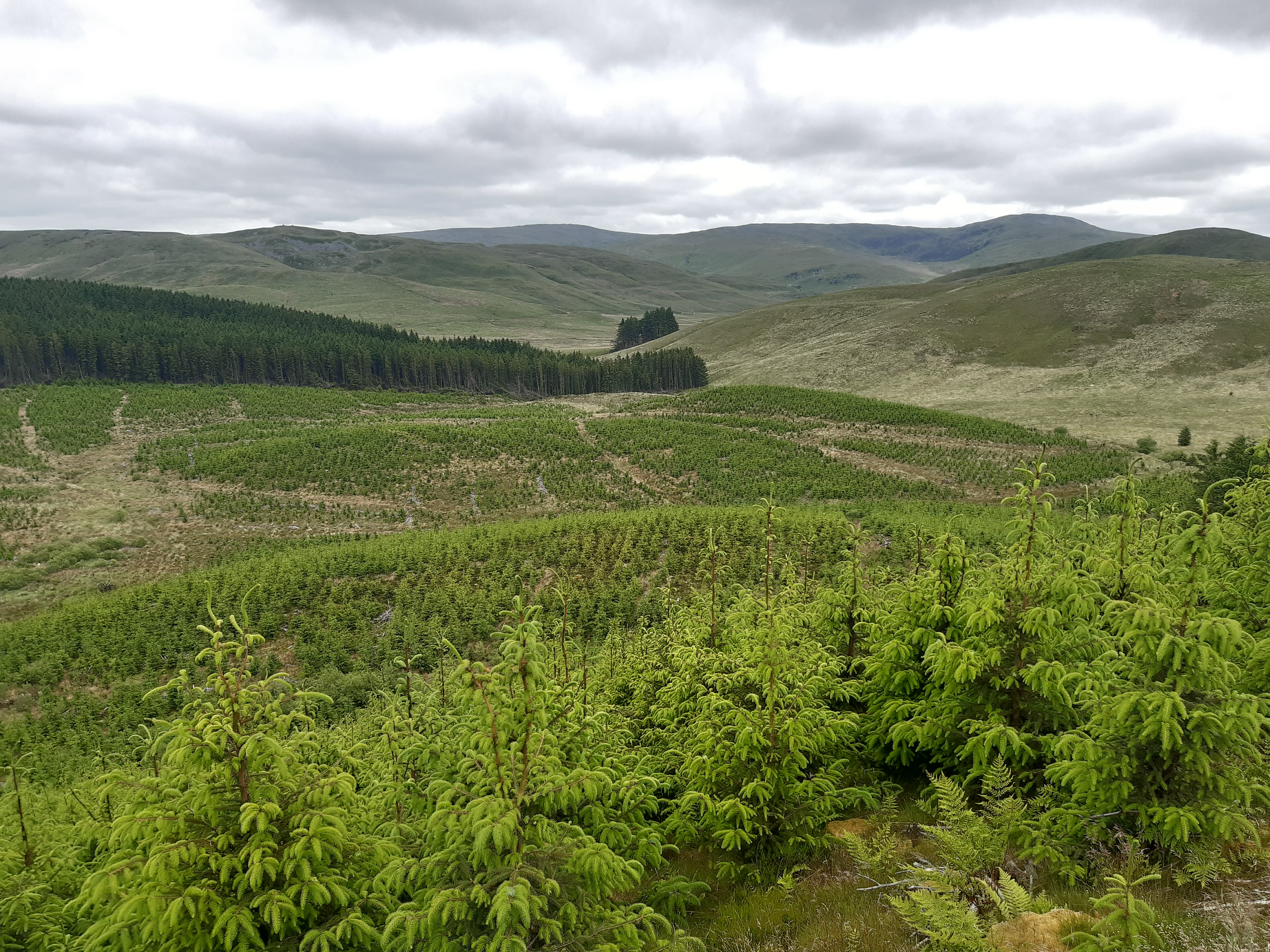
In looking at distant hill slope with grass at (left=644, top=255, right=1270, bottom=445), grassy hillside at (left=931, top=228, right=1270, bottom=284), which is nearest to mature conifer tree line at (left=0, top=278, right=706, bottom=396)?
distant hill slope with grass at (left=644, top=255, right=1270, bottom=445)

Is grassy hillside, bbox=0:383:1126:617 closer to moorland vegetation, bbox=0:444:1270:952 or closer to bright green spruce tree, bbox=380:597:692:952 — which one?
moorland vegetation, bbox=0:444:1270:952

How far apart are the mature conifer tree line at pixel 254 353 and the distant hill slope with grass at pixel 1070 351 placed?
19.9 metres

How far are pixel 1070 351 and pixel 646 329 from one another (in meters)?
84.1

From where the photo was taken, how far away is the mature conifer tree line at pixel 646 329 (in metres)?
135

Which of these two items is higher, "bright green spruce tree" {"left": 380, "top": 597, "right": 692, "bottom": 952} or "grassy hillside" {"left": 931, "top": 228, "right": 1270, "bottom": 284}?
"grassy hillside" {"left": 931, "top": 228, "right": 1270, "bottom": 284}

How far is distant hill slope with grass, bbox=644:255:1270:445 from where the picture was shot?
52.5 m

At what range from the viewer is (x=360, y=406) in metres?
63.4

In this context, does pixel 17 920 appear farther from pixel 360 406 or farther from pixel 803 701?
pixel 360 406

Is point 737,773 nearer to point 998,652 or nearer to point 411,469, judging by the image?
point 998,652

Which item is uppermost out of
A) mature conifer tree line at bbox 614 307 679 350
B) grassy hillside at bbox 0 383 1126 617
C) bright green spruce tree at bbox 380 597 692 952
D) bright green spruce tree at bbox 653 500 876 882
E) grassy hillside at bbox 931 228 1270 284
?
grassy hillside at bbox 931 228 1270 284

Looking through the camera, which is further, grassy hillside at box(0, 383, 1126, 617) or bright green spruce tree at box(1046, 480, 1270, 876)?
grassy hillside at box(0, 383, 1126, 617)

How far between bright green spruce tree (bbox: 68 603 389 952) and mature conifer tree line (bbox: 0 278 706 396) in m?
86.5

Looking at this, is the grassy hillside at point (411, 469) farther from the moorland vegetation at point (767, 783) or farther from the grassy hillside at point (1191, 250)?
the grassy hillside at point (1191, 250)

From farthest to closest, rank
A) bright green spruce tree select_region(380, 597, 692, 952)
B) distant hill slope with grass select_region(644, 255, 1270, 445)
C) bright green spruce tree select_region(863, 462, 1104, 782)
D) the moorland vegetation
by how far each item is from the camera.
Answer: distant hill slope with grass select_region(644, 255, 1270, 445), bright green spruce tree select_region(863, 462, 1104, 782), the moorland vegetation, bright green spruce tree select_region(380, 597, 692, 952)
